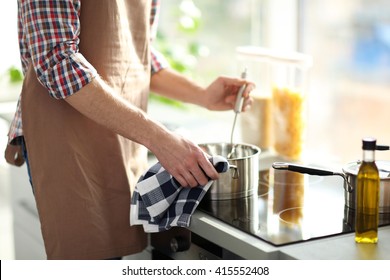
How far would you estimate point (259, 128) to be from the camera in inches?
81.3

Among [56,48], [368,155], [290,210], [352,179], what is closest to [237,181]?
[290,210]

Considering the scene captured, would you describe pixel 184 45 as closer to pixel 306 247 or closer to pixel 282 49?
pixel 282 49

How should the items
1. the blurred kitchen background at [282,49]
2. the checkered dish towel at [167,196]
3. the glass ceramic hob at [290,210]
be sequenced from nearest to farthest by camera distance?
the glass ceramic hob at [290,210]
the checkered dish towel at [167,196]
the blurred kitchen background at [282,49]

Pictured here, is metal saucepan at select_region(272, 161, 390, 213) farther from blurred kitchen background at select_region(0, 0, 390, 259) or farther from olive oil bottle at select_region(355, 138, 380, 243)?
blurred kitchen background at select_region(0, 0, 390, 259)

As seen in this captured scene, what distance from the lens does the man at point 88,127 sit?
56.2 inches

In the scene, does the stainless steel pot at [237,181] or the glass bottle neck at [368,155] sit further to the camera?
the stainless steel pot at [237,181]

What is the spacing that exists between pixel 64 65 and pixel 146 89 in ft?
1.10

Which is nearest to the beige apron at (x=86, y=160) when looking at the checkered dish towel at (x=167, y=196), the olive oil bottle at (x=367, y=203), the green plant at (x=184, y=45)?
the checkered dish towel at (x=167, y=196)

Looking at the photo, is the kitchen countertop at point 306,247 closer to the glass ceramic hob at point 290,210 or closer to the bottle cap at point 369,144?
the glass ceramic hob at point 290,210

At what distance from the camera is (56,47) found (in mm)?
1423

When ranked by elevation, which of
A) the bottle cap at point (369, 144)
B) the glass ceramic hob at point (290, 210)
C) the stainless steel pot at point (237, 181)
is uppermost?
the bottle cap at point (369, 144)

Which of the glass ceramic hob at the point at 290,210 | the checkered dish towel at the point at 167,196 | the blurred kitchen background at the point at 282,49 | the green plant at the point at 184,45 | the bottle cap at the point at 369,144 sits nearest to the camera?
the bottle cap at the point at 369,144
